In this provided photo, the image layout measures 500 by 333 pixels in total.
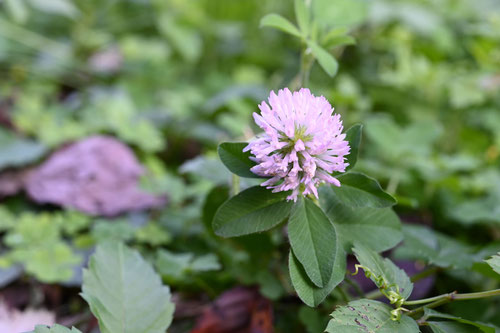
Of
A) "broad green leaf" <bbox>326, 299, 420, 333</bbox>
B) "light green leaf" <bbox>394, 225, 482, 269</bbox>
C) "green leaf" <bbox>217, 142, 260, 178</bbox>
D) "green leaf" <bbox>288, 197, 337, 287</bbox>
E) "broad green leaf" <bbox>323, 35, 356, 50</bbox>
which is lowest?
"light green leaf" <bbox>394, 225, 482, 269</bbox>

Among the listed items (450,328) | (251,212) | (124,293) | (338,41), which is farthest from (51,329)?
(338,41)

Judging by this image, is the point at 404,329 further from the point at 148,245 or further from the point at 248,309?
the point at 148,245

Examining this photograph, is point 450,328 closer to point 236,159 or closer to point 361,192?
point 361,192

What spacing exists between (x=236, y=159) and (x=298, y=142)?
112 millimetres

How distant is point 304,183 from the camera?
1.99ft

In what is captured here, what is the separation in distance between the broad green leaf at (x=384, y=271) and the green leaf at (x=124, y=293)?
299mm

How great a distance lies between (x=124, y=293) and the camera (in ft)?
2.36

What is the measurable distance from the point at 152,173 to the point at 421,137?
0.75 meters

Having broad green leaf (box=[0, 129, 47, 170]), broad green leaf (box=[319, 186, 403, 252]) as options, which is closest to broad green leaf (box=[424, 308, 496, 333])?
broad green leaf (box=[319, 186, 403, 252])

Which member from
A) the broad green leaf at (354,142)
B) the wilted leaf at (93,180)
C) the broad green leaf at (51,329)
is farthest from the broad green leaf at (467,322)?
the wilted leaf at (93,180)

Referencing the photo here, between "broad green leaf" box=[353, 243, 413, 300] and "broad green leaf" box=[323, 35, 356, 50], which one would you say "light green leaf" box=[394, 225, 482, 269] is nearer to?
"broad green leaf" box=[353, 243, 413, 300]

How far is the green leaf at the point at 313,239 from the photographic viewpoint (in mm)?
606

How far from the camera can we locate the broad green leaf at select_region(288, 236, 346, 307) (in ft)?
1.96

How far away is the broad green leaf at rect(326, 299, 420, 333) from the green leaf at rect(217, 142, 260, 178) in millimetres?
223
